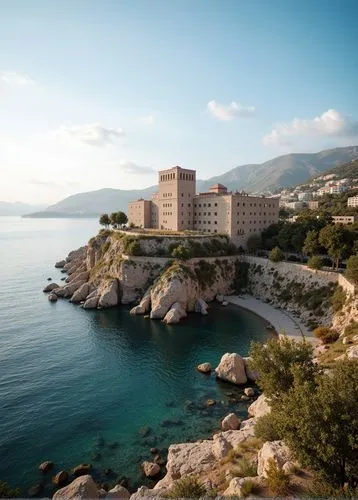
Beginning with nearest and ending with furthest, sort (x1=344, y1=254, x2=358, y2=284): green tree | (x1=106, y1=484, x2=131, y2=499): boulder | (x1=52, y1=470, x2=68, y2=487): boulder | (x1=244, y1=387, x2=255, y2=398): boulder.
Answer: (x1=106, y1=484, x2=131, y2=499): boulder → (x1=52, y1=470, x2=68, y2=487): boulder → (x1=244, y1=387, x2=255, y2=398): boulder → (x1=344, y1=254, x2=358, y2=284): green tree

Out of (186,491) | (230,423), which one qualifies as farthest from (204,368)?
(186,491)

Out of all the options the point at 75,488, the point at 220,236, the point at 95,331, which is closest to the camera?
the point at 75,488

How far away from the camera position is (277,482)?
15.3 m

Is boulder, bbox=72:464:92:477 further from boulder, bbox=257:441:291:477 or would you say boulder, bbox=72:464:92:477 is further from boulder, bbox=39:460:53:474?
boulder, bbox=257:441:291:477

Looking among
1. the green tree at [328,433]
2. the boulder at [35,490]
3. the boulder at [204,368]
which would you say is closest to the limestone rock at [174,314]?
the boulder at [204,368]

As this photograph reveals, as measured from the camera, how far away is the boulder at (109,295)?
63644mm

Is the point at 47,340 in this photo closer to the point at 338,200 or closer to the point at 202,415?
the point at 202,415

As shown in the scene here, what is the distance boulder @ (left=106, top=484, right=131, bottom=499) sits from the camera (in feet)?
66.2

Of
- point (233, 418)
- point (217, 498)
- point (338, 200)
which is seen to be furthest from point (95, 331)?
point (338, 200)

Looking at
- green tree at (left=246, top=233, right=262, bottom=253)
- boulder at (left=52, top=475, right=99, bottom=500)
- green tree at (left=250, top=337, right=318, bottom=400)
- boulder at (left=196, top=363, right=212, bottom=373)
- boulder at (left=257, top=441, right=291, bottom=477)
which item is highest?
green tree at (left=246, top=233, right=262, bottom=253)

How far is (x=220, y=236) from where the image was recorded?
3024 inches

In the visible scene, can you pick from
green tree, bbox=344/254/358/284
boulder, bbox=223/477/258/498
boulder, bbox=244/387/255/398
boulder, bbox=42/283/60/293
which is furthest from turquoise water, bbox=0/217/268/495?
green tree, bbox=344/254/358/284

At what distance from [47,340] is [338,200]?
154503 millimetres

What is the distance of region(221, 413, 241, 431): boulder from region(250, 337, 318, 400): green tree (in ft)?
17.7
